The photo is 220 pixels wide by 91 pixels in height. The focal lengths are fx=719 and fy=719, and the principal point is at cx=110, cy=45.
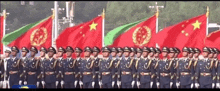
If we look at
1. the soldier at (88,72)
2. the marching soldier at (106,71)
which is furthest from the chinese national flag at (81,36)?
the marching soldier at (106,71)

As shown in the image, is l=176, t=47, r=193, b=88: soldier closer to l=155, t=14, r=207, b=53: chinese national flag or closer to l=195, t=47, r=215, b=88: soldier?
l=195, t=47, r=215, b=88: soldier

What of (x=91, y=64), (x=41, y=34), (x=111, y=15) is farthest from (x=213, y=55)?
(x=111, y=15)

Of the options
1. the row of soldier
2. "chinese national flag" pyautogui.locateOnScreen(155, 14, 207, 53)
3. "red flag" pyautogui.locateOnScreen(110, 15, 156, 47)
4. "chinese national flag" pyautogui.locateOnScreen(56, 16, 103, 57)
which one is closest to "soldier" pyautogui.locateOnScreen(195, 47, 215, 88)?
the row of soldier

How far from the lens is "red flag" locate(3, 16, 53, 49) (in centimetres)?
2047

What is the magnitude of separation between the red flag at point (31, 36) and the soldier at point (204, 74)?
586 centimetres

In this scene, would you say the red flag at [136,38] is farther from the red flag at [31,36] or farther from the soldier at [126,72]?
the soldier at [126,72]

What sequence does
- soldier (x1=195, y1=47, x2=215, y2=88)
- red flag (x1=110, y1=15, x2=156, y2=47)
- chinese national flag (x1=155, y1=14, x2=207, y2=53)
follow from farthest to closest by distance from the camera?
red flag (x1=110, y1=15, x2=156, y2=47) → chinese national flag (x1=155, y1=14, x2=207, y2=53) → soldier (x1=195, y1=47, x2=215, y2=88)

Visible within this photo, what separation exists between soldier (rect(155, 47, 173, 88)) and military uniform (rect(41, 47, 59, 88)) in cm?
241

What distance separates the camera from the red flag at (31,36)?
806 inches

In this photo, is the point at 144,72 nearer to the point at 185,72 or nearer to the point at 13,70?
the point at 185,72

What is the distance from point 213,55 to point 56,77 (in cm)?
372

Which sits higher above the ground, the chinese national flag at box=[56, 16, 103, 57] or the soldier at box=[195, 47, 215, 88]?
the chinese national flag at box=[56, 16, 103, 57]

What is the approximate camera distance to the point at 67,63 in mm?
16906

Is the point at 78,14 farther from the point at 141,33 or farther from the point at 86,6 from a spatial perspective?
the point at 141,33
